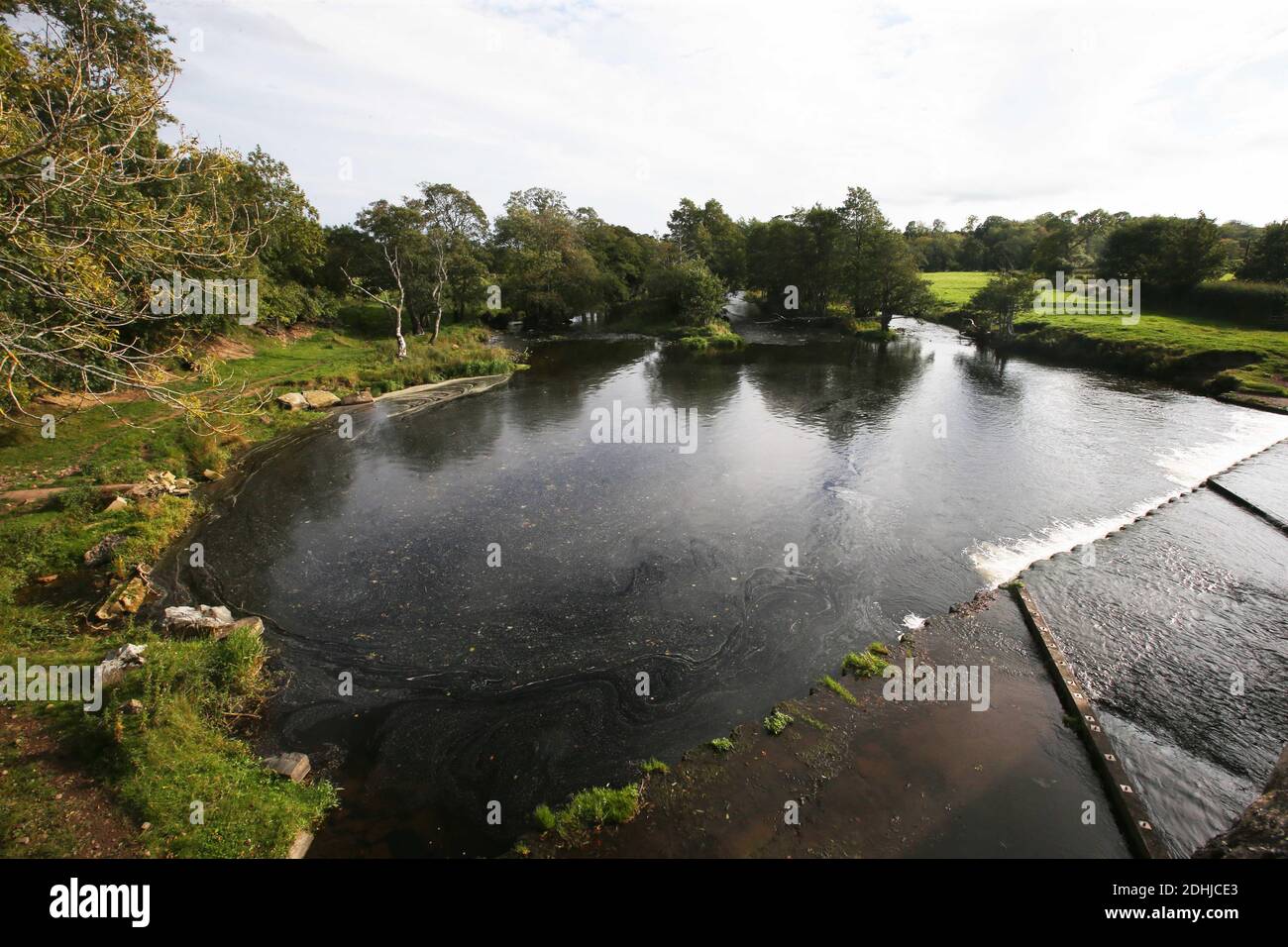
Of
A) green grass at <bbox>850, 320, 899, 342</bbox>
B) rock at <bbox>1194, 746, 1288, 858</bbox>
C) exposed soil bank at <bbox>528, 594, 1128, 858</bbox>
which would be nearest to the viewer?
rock at <bbox>1194, 746, 1288, 858</bbox>

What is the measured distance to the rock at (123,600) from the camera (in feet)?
42.7

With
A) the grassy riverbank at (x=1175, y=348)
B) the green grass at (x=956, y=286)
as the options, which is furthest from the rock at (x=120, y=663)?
the green grass at (x=956, y=286)

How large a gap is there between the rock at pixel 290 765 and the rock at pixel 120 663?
3.50 m

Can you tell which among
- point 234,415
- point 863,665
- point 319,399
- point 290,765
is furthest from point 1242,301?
point 319,399

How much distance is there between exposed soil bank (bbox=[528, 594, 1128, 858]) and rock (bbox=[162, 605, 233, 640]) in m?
9.32

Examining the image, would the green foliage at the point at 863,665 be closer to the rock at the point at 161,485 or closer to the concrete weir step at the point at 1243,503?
the concrete weir step at the point at 1243,503

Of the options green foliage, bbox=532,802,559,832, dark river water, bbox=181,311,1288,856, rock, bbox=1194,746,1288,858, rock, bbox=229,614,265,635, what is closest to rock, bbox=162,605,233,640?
rock, bbox=229,614,265,635

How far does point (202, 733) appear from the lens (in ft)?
31.8

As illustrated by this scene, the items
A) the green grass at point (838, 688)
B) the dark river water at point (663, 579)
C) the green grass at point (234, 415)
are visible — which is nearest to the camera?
the dark river water at point (663, 579)

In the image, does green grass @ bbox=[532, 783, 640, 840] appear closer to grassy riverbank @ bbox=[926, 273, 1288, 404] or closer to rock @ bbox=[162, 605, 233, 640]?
rock @ bbox=[162, 605, 233, 640]

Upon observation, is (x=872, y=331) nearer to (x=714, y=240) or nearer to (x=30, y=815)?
(x=714, y=240)

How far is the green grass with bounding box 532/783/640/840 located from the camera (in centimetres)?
852

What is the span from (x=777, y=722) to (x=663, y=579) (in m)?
5.57
